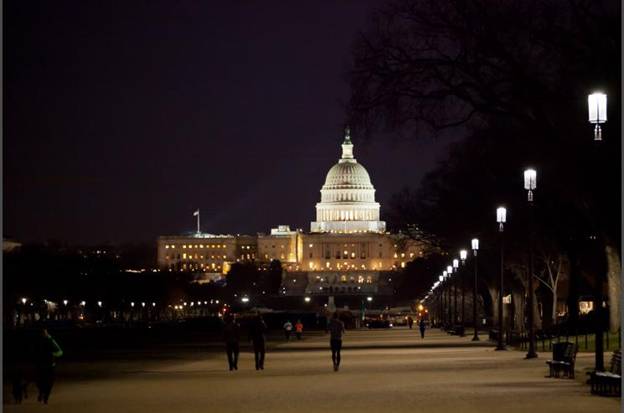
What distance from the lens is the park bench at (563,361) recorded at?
34312 millimetres

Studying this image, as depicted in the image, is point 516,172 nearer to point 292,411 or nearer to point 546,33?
point 546,33

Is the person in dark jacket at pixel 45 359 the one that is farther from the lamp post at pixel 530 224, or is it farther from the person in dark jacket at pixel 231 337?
the lamp post at pixel 530 224

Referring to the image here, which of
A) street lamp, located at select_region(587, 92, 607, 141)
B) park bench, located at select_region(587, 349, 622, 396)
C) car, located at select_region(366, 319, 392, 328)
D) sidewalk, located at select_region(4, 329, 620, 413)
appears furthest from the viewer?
car, located at select_region(366, 319, 392, 328)

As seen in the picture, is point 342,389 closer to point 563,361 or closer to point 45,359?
point 563,361

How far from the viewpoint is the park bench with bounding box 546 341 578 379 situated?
113 feet

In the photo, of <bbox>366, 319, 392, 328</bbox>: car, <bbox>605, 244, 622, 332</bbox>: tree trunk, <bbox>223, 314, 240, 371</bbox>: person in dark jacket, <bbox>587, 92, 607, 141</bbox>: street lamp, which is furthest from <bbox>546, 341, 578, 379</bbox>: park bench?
<bbox>366, 319, 392, 328</bbox>: car

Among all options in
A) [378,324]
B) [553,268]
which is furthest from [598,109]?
[378,324]

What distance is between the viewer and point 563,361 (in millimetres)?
34812

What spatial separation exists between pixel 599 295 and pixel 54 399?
11.5 meters

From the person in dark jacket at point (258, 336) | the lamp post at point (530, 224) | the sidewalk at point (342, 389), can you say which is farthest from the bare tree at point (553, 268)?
the person in dark jacket at point (258, 336)

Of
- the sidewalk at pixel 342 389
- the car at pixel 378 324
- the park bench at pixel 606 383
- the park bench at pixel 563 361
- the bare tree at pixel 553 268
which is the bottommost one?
the sidewalk at pixel 342 389

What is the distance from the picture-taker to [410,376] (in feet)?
121

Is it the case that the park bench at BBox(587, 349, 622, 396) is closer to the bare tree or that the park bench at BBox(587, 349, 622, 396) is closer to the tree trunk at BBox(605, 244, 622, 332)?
the tree trunk at BBox(605, 244, 622, 332)

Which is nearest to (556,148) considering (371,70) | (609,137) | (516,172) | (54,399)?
(609,137)
